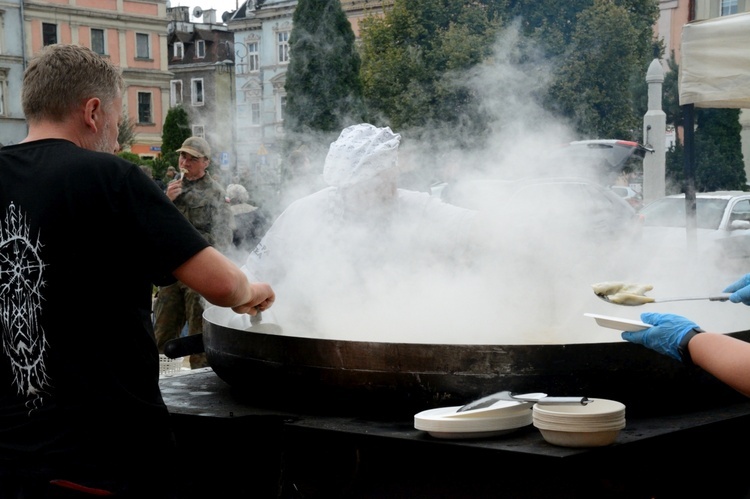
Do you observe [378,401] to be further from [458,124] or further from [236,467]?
[458,124]

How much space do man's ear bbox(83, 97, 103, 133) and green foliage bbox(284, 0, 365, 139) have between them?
443cm

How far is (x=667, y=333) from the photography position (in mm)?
1998

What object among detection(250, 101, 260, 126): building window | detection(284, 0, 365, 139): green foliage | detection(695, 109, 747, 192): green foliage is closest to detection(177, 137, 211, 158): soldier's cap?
detection(284, 0, 365, 139): green foliage

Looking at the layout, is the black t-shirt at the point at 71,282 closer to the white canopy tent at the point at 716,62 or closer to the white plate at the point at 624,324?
the white plate at the point at 624,324

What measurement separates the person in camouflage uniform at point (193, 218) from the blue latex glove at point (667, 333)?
14.6ft

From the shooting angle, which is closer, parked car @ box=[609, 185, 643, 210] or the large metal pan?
the large metal pan

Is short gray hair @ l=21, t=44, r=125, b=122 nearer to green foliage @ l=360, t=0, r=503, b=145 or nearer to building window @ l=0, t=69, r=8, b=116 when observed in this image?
green foliage @ l=360, t=0, r=503, b=145

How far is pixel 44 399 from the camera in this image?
6.33ft

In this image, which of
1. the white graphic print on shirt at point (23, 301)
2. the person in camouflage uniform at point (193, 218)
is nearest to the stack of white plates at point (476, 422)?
the white graphic print on shirt at point (23, 301)

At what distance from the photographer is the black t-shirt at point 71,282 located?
1910 millimetres

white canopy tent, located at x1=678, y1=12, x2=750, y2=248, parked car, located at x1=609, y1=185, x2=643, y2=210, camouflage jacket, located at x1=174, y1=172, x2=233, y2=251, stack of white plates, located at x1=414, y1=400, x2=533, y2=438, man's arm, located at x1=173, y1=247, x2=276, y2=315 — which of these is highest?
white canopy tent, located at x1=678, y1=12, x2=750, y2=248

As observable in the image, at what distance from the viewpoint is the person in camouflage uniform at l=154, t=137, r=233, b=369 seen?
6180mm

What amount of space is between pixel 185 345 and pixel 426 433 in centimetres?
148

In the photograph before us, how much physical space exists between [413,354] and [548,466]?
49 centimetres
